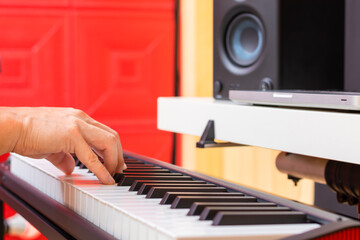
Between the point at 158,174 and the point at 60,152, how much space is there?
16 centimetres

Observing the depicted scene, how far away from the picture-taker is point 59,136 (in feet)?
2.63

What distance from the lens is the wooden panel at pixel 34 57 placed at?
8.81 ft

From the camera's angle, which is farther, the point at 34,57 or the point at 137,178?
the point at 34,57

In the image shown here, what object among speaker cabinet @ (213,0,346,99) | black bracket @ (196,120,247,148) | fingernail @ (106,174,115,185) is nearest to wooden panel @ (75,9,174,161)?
speaker cabinet @ (213,0,346,99)

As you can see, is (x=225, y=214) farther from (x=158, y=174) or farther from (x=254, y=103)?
(x=254, y=103)

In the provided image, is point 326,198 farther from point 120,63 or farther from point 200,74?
point 120,63

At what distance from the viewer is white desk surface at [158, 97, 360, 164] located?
0.86m

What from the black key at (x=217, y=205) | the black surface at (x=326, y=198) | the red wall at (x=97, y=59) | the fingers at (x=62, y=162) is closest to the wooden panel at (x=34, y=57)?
the red wall at (x=97, y=59)

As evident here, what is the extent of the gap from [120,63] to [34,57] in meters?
0.41

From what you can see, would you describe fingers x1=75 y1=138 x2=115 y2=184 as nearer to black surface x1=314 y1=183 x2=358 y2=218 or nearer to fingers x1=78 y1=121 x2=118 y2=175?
fingers x1=78 y1=121 x2=118 y2=175

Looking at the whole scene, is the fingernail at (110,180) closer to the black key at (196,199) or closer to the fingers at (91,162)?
the fingers at (91,162)

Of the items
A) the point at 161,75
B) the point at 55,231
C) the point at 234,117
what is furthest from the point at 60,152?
the point at 161,75

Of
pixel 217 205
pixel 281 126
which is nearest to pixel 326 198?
pixel 281 126

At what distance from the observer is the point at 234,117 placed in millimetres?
1143
